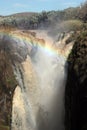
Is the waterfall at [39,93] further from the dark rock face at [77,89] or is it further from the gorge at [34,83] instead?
the dark rock face at [77,89]

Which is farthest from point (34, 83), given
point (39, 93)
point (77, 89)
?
point (77, 89)

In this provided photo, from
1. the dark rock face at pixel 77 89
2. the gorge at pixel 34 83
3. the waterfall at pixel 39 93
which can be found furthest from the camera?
the gorge at pixel 34 83

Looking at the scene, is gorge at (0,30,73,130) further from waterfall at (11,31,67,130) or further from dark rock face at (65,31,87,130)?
dark rock face at (65,31,87,130)

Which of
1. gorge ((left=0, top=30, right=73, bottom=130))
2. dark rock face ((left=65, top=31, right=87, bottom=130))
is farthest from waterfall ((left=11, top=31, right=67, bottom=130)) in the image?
dark rock face ((left=65, top=31, right=87, bottom=130))

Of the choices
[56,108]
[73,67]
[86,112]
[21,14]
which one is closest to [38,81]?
[56,108]

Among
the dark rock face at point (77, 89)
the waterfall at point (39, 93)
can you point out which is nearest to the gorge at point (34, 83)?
the waterfall at point (39, 93)

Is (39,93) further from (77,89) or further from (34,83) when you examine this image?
(77,89)
